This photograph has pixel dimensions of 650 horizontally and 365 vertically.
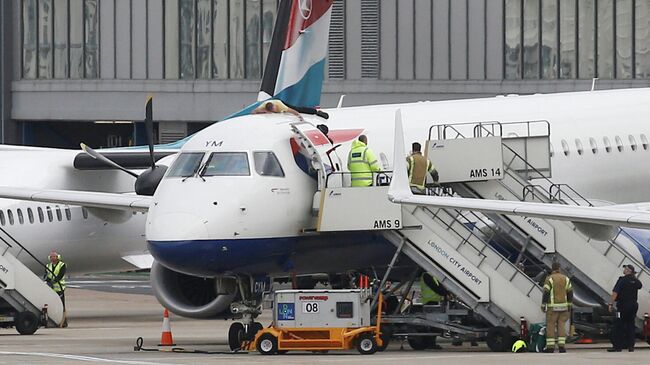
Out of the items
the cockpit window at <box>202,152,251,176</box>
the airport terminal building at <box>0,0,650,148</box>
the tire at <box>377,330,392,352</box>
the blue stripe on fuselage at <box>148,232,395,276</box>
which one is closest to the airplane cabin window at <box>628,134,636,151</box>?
the blue stripe on fuselage at <box>148,232,395,276</box>

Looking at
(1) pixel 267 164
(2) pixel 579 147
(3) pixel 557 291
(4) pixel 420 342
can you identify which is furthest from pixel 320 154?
(2) pixel 579 147

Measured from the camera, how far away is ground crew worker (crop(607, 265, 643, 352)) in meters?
24.0

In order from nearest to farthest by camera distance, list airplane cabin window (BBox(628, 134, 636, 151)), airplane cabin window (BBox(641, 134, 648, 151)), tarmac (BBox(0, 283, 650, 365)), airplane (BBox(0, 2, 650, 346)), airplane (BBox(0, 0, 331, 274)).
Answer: tarmac (BBox(0, 283, 650, 365))
airplane (BBox(0, 2, 650, 346))
airplane cabin window (BBox(628, 134, 636, 151))
airplane cabin window (BBox(641, 134, 648, 151))
airplane (BBox(0, 0, 331, 274))

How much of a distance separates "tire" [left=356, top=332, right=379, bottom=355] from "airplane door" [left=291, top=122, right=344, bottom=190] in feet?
7.61

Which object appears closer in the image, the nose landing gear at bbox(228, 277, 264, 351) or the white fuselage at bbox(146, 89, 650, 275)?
the white fuselage at bbox(146, 89, 650, 275)

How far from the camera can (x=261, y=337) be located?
77.5ft

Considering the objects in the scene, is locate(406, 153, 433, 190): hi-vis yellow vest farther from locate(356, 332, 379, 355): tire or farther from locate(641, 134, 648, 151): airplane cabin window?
locate(641, 134, 648, 151): airplane cabin window

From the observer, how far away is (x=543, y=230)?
25078mm

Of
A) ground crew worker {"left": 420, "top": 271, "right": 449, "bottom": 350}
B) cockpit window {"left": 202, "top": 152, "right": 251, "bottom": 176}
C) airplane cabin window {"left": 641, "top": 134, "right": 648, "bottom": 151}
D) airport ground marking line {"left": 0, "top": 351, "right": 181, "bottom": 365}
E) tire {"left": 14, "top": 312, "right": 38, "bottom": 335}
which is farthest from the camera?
airplane cabin window {"left": 641, "top": 134, "right": 648, "bottom": 151}

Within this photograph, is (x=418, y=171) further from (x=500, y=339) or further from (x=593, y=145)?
(x=593, y=145)

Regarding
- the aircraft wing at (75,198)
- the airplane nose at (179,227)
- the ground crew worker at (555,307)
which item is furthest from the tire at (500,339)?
the aircraft wing at (75,198)

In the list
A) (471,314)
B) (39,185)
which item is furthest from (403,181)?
(39,185)

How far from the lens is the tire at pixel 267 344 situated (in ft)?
77.3

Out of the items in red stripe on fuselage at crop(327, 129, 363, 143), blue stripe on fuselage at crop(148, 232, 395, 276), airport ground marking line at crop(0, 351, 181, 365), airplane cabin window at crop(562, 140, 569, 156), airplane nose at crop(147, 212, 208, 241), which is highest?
red stripe on fuselage at crop(327, 129, 363, 143)
